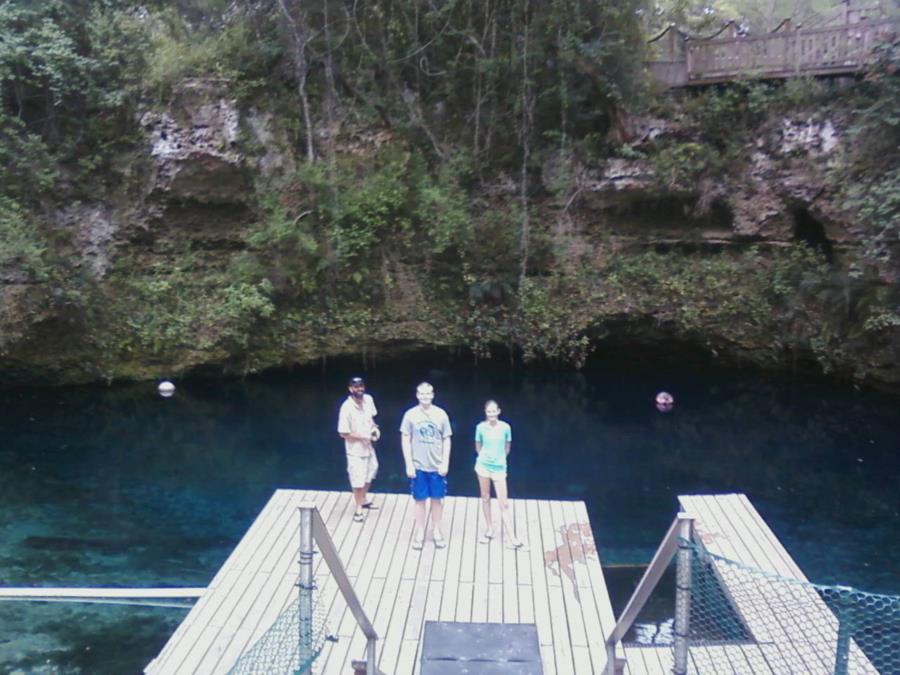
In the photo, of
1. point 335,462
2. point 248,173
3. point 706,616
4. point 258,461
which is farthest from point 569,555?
point 248,173

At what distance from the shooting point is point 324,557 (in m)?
4.84

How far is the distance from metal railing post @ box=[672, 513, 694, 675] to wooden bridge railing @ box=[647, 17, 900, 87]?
12519 millimetres

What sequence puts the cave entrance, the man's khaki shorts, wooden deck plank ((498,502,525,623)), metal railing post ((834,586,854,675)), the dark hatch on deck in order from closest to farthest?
metal railing post ((834,586,854,675)), the dark hatch on deck, wooden deck plank ((498,502,525,623)), the man's khaki shorts, the cave entrance

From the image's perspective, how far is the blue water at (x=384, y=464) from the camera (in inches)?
355

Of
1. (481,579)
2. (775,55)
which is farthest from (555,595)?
(775,55)

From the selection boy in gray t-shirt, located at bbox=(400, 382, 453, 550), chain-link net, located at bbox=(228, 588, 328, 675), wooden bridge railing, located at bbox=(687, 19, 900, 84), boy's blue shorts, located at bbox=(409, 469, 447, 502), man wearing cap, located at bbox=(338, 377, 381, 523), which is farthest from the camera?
wooden bridge railing, located at bbox=(687, 19, 900, 84)

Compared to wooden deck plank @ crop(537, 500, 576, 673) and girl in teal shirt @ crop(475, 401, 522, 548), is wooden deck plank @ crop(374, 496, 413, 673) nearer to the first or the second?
girl in teal shirt @ crop(475, 401, 522, 548)

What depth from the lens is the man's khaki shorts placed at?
8.02m

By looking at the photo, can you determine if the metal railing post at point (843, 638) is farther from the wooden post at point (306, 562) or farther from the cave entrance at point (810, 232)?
the cave entrance at point (810, 232)

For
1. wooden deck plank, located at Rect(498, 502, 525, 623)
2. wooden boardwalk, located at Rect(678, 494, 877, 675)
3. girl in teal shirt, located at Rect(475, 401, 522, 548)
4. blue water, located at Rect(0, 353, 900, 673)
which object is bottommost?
blue water, located at Rect(0, 353, 900, 673)

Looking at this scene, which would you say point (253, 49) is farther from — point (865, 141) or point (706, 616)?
point (706, 616)

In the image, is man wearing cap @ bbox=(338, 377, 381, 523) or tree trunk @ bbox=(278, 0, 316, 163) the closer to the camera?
man wearing cap @ bbox=(338, 377, 381, 523)

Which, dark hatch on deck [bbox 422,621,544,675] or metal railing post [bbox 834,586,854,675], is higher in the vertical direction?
metal railing post [bbox 834,586,854,675]

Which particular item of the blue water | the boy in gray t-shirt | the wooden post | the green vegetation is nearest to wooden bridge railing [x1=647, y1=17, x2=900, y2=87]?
the green vegetation
